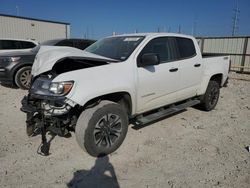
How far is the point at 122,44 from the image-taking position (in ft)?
14.5

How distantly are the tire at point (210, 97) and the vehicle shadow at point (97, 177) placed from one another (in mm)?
3367

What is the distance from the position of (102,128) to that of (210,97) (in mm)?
A: 3482

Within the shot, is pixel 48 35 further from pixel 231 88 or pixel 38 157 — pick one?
pixel 38 157

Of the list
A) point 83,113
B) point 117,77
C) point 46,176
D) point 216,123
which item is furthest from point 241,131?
point 46,176

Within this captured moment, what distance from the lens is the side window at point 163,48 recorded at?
4.27 meters

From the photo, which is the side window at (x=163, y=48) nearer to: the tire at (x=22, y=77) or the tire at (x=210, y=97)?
the tire at (x=210, y=97)

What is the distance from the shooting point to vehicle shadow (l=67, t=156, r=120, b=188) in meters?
2.92

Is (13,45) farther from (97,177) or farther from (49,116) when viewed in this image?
(97,177)

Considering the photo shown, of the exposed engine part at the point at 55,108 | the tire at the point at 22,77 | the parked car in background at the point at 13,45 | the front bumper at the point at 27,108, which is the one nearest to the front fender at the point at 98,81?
the exposed engine part at the point at 55,108

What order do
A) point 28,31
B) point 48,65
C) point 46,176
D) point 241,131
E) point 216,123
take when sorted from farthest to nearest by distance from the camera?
point 28,31 → point 216,123 → point 241,131 → point 48,65 → point 46,176

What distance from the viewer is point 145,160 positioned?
3.52 meters

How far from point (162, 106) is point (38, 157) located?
2.43 m

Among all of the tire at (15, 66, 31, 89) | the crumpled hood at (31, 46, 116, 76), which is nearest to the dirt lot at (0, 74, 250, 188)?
the crumpled hood at (31, 46, 116, 76)

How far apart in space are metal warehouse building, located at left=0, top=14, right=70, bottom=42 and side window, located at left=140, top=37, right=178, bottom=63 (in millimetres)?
20536
